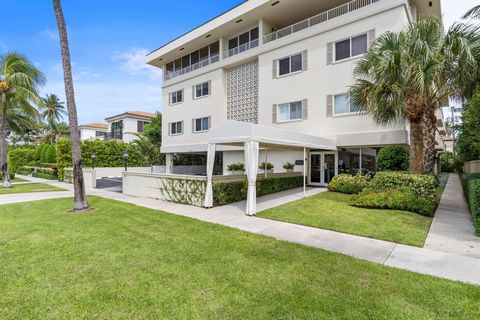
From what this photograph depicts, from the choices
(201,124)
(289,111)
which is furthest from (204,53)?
(289,111)

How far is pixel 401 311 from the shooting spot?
12.0 ft

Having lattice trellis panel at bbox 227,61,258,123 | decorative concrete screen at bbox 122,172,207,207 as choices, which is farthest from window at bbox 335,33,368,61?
decorative concrete screen at bbox 122,172,207,207

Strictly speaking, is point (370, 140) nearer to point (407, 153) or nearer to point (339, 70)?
point (407, 153)

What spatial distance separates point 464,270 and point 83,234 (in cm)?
897

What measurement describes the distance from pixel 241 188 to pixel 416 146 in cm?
814

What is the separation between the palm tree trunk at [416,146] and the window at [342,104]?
4.68 metres

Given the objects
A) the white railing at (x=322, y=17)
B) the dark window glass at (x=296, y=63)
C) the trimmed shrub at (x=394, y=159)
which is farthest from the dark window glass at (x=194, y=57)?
the trimmed shrub at (x=394, y=159)

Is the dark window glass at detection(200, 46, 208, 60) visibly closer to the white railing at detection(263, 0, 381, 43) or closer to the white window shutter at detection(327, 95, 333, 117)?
the white railing at detection(263, 0, 381, 43)

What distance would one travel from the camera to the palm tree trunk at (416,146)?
11.4 m

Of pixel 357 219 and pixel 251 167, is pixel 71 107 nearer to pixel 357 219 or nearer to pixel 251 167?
pixel 251 167

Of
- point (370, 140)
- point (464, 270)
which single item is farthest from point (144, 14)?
point (464, 270)

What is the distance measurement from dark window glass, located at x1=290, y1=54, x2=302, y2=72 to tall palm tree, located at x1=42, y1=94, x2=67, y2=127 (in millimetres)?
47834

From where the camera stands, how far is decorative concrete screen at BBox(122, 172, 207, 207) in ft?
38.8

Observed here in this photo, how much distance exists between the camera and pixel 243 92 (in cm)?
Result: 2230
